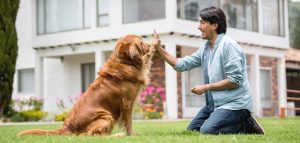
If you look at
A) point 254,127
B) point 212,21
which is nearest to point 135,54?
point 212,21

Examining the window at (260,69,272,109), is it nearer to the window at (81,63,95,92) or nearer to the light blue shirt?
the window at (81,63,95,92)

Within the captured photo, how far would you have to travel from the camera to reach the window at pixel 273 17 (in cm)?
2655

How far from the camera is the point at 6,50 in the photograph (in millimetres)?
21250

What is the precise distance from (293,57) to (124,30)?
37.2ft

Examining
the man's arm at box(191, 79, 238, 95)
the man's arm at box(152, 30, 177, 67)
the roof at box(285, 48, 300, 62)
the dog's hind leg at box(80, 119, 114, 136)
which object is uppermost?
the roof at box(285, 48, 300, 62)

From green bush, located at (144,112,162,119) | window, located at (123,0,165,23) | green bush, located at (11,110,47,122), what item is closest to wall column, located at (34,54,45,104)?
green bush, located at (11,110,47,122)

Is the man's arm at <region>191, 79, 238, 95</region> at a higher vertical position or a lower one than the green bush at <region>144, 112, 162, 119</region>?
higher

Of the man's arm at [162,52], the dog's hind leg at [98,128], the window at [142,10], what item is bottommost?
the dog's hind leg at [98,128]

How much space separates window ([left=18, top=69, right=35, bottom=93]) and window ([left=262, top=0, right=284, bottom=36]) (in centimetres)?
1101

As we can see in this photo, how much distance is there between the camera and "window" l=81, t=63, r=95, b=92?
2553 cm

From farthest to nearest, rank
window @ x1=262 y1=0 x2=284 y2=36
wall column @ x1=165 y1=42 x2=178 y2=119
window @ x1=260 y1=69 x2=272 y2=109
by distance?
window @ x1=260 y1=69 x2=272 y2=109 → window @ x1=262 y1=0 x2=284 y2=36 → wall column @ x1=165 y1=42 x2=178 y2=119

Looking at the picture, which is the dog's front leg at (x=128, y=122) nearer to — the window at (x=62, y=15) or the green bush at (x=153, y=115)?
the green bush at (x=153, y=115)

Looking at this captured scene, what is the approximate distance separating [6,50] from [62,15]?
13.2 feet

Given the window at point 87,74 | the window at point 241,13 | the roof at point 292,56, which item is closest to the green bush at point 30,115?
the window at point 87,74
